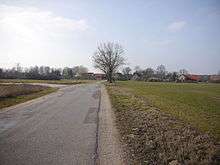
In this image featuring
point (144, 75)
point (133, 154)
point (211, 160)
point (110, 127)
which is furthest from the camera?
point (144, 75)

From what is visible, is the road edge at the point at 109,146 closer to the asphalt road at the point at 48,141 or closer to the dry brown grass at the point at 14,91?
the asphalt road at the point at 48,141

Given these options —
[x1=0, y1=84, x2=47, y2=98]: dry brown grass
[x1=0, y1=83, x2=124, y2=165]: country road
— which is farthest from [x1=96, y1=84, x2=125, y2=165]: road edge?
[x1=0, y1=84, x2=47, y2=98]: dry brown grass

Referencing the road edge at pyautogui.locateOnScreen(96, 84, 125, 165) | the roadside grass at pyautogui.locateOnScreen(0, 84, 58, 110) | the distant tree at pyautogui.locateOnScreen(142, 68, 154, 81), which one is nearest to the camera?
the road edge at pyautogui.locateOnScreen(96, 84, 125, 165)

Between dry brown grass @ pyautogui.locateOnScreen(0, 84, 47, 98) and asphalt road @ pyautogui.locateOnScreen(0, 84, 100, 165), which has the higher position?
asphalt road @ pyautogui.locateOnScreen(0, 84, 100, 165)

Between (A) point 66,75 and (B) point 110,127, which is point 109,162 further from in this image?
(A) point 66,75

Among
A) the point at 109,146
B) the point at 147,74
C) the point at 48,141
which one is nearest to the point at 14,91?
the point at 48,141

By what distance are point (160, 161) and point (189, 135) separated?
301 centimetres

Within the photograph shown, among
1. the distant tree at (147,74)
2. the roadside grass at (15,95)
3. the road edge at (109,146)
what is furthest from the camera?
the distant tree at (147,74)

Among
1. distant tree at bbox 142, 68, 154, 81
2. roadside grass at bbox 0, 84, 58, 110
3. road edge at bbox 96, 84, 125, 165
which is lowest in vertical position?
roadside grass at bbox 0, 84, 58, 110

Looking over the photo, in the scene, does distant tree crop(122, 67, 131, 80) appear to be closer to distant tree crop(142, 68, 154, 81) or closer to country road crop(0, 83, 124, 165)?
distant tree crop(142, 68, 154, 81)

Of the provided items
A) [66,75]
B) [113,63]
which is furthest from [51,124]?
[66,75]

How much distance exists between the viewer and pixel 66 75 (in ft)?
592

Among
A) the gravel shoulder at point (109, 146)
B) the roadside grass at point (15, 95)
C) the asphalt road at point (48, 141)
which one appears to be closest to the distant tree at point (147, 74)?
the roadside grass at point (15, 95)

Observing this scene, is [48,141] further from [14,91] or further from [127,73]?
[127,73]
